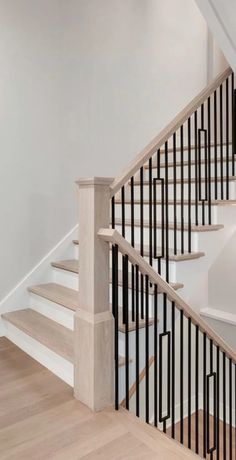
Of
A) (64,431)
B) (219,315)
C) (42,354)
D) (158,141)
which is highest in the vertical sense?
(158,141)

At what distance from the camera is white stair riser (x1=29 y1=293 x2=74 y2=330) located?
2823 mm

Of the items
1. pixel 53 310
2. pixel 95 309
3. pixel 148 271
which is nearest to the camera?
pixel 95 309

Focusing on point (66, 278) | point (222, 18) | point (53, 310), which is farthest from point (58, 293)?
point (222, 18)

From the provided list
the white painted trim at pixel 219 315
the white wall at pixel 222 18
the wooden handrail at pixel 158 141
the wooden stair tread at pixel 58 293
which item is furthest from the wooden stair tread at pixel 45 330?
the white painted trim at pixel 219 315

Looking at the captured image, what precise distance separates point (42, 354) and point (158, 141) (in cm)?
160

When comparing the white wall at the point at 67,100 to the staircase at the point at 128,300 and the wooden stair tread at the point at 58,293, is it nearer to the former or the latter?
the wooden stair tread at the point at 58,293

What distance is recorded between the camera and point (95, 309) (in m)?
2.08

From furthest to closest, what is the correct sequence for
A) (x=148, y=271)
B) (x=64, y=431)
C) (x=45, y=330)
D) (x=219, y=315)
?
(x=219, y=315) < (x=45, y=330) < (x=148, y=271) < (x=64, y=431)

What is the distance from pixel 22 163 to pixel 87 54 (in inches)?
50.6

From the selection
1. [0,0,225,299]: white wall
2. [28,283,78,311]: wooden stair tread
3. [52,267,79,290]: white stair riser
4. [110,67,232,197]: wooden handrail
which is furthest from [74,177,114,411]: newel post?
[0,0,225,299]: white wall

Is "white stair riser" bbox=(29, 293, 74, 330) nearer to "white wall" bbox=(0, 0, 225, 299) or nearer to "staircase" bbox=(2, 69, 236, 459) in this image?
"staircase" bbox=(2, 69, 236, 459)

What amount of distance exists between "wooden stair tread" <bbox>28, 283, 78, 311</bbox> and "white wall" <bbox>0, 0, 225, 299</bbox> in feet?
0.75

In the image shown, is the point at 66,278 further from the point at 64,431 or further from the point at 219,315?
the point at 219,315

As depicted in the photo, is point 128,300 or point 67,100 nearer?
point 128,300
